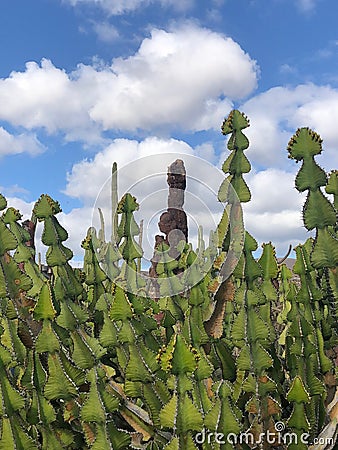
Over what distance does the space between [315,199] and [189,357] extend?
582 millimetres

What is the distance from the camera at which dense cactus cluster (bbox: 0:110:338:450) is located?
4.44 ft

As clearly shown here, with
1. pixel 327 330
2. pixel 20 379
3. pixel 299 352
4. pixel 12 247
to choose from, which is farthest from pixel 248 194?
pixel 20 379

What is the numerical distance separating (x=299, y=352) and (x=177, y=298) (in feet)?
1.78

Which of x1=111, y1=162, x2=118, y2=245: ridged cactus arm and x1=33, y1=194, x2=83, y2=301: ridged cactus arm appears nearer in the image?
x1=33, y1=194, x2=83, y2=301: ridged cactus arm

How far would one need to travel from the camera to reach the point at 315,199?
1.50 metres

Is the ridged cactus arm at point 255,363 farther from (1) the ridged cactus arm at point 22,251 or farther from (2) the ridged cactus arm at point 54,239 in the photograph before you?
(1) the ridged cactus arm at point 22,251

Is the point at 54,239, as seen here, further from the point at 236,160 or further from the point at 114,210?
the point at 114,210

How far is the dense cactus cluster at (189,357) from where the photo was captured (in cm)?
135

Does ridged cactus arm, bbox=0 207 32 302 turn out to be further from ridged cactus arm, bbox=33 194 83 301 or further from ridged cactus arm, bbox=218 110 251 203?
ridged cactus arm, bbox=218 110 251 203

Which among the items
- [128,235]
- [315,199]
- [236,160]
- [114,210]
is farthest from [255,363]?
[114,210]

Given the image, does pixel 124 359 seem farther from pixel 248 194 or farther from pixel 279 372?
pixel 248 194

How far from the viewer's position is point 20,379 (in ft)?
5.45

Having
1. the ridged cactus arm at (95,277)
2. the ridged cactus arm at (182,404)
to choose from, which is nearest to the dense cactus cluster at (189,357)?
the ridged cactus arm at (182,404)

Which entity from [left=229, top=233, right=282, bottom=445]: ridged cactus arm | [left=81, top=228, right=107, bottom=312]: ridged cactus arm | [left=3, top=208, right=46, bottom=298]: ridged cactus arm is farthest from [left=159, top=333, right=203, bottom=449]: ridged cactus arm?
[left=3, top=208, right=46, bottom=298]: ridged cactus arm
